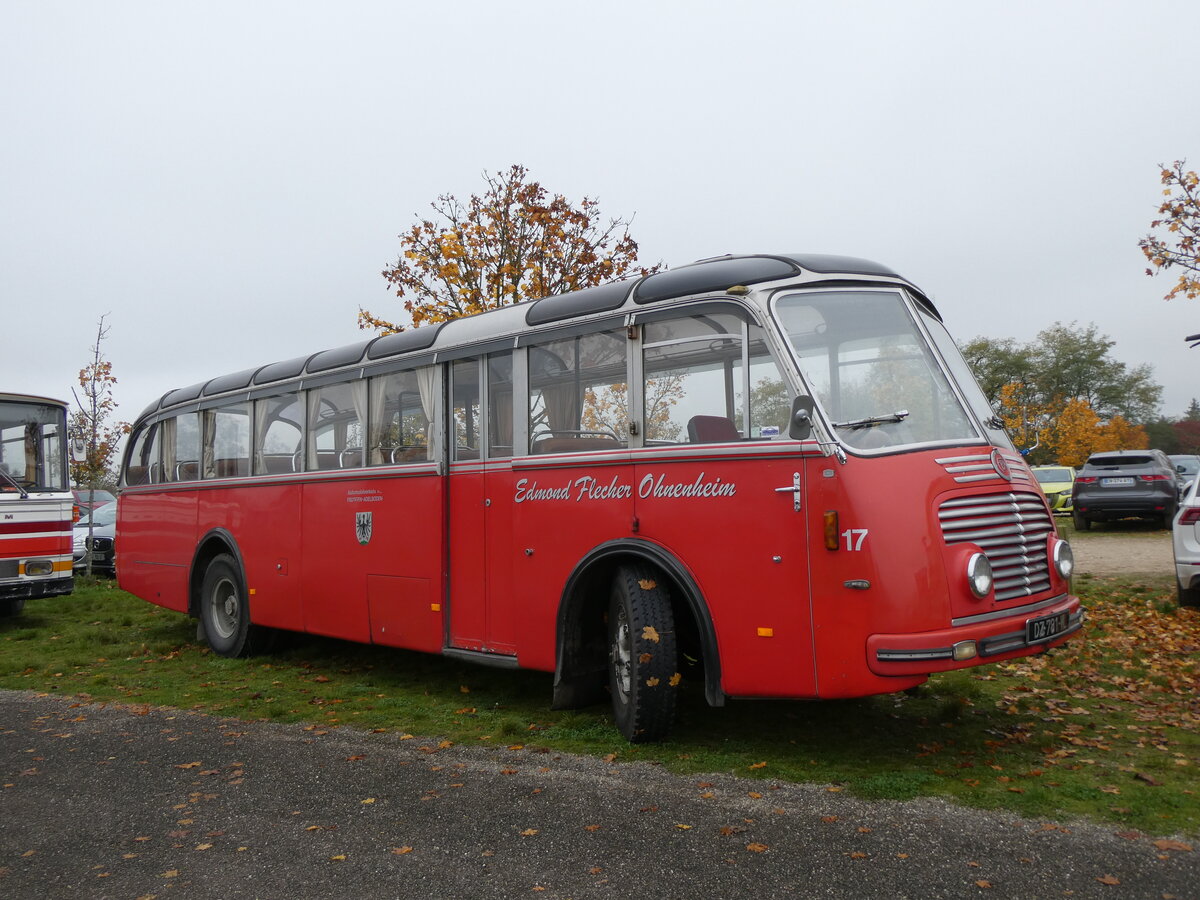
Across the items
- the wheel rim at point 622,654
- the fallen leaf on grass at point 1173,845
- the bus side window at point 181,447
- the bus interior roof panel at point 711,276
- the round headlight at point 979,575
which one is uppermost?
the bus interior roof panel at point 711,276

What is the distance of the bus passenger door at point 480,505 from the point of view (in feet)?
23.0

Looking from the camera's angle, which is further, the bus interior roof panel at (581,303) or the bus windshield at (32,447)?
the bus windshield at (32,447)

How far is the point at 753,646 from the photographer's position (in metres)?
5.30

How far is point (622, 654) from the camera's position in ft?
19.9

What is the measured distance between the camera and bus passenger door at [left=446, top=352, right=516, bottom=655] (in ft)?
23.0

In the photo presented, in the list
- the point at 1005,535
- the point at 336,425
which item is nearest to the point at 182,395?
the point at 336,425

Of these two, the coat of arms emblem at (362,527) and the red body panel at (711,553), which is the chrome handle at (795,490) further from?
the coat of arms emblem at (362,527)

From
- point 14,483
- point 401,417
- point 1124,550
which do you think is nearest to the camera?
point 401,417

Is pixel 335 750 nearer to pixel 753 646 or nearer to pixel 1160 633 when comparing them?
pixel 753 646

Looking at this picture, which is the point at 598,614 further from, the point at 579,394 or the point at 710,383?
the point at 710,383

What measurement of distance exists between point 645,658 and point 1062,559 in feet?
8.00

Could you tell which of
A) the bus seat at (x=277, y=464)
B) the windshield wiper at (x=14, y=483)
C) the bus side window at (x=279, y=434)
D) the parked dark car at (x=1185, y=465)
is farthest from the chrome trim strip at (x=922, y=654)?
the parked dark car at (x=1185, y=465)

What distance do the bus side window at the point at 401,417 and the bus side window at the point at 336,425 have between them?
0.18 metres

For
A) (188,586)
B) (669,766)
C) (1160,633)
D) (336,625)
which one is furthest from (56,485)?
(1160,633)
